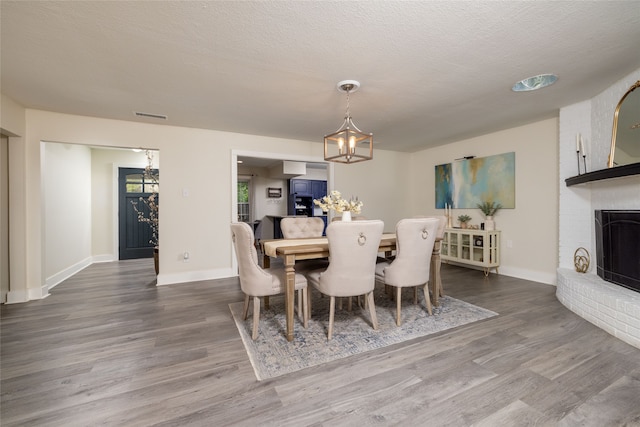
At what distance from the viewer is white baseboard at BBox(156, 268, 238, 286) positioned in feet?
12.9

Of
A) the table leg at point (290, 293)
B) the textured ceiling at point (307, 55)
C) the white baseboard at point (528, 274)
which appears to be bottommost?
the white baseboard at point (528, 274)

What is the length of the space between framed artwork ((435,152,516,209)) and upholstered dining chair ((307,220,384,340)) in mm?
3332

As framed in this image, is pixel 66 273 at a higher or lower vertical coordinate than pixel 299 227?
lower

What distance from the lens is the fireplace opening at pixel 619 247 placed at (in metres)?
2.39

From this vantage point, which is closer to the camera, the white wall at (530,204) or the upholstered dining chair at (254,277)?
the upholstered dining chair at (254,277)

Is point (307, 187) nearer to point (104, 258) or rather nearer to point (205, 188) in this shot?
point (205, 188)

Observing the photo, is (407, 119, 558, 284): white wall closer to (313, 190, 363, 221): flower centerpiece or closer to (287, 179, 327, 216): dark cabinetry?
(313, 190, 363, 221): flower centerpiece

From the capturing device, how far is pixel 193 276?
4129mm

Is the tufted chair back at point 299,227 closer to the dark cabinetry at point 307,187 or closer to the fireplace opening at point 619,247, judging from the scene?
the fireplace opening at point 619,247

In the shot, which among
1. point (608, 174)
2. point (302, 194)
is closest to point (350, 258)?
point (608, 174)

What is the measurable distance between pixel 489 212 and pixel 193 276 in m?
4.88

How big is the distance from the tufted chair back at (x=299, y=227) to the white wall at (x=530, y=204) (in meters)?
3.13

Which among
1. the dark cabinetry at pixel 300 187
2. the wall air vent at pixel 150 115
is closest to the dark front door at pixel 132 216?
the wall air vent at pixel 150 115

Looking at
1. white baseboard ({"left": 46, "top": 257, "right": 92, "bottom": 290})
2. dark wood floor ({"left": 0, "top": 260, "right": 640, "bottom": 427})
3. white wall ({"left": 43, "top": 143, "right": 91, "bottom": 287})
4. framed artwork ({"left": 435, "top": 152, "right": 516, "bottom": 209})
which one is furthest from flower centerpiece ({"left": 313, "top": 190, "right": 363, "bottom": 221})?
white baseboard ({"left": 46, "top": 257, "right": 92, "bottom": 290})
